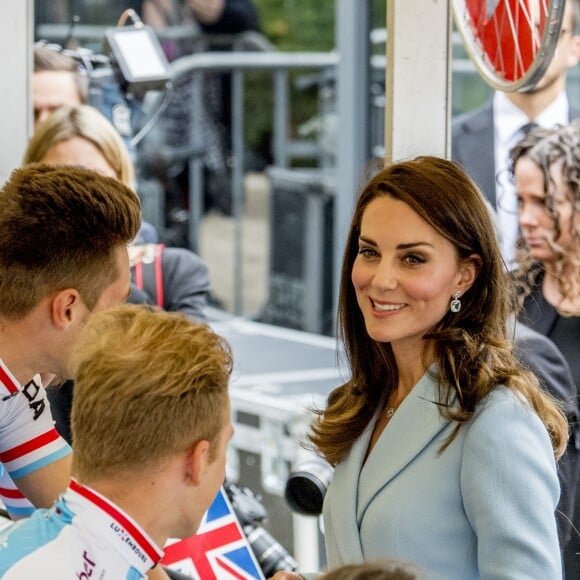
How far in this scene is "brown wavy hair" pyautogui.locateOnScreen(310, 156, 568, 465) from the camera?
5.64 feet

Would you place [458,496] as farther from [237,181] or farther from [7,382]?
[237,181]

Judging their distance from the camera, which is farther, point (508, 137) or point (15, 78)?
point (508, 137)

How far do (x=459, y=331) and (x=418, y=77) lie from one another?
1.90ft

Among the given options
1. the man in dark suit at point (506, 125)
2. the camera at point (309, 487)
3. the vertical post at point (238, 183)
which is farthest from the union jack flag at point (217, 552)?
the vertical post at point (238, 183)

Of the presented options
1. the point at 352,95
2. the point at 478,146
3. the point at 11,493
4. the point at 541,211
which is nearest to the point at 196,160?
the point at 352,95

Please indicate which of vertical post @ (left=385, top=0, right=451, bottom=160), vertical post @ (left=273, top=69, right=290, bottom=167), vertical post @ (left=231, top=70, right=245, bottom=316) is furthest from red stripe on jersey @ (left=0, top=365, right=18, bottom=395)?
vertical post @ (left=273, top=69, right=290, bottom=167)

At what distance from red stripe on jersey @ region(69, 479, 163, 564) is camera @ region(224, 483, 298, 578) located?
114 cm

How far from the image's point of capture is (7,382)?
1.80m

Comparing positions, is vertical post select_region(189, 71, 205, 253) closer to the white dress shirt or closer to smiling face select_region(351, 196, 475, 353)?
the white dress shirt

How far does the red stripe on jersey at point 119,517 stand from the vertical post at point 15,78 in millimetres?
1493

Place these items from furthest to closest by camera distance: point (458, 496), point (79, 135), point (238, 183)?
point (238, 183), point (79, 135), point (458, 496)

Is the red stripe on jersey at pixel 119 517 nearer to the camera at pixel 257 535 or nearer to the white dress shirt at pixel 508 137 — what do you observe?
the camera at pixel 257 535

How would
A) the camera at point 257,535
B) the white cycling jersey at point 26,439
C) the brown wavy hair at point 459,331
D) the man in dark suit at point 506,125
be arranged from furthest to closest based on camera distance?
the man in dark suit at point 506,125 → the camera at point 257,535 → the white cycling jersey at point 26,439 → the brown wavy hair at point 459,331

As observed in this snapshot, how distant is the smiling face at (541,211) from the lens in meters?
2.96
